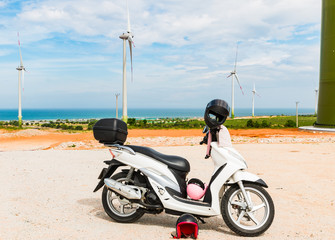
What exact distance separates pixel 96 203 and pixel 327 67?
25.2 m

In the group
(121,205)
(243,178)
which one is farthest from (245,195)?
(121,205)

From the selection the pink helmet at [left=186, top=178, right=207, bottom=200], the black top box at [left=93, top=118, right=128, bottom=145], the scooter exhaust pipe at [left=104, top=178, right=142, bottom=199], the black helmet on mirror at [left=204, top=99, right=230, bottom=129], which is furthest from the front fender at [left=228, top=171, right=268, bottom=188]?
the black top box at [left=93, top=118, right=128, bottom=145]

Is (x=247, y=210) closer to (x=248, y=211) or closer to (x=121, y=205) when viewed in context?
(x=248, y=211)

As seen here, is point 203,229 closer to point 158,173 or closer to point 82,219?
point 158,173

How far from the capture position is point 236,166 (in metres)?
4.44

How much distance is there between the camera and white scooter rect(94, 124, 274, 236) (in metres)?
4.48

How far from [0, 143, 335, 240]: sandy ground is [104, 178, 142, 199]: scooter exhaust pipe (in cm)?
50

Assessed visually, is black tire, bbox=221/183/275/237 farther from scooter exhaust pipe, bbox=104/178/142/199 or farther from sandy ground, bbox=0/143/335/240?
scooter exhaust pipe, bbox=104/178/142/199

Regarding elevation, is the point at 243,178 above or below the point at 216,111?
below

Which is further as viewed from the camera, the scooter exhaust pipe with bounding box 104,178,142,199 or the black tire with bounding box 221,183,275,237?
the scooter exhaust pipe with bounding box 104,178,142,199

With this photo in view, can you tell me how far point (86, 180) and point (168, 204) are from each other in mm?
3944

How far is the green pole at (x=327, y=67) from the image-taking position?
25.6 meters

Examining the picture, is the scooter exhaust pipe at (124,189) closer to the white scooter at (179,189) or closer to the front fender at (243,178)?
the white scooter at (179,189)

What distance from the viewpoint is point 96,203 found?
6.13m
